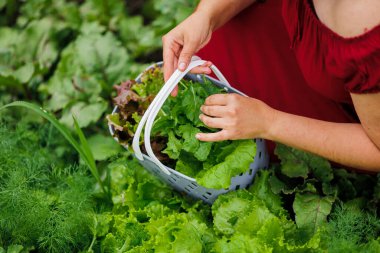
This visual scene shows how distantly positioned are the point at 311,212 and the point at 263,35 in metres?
0.58

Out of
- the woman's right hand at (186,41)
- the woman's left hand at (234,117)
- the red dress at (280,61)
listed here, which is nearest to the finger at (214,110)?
the woman's left hand at (234,117)

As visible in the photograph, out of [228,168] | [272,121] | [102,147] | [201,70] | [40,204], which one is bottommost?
[102,147]

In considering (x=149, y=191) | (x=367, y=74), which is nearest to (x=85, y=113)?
(x=149, y=191)

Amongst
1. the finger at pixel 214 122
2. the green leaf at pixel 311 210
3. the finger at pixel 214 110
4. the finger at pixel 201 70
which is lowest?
the green leaf at pixel 311 210

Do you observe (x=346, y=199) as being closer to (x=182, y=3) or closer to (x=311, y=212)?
Result: (x=311, y=212)

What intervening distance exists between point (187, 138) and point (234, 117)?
0.52 feet

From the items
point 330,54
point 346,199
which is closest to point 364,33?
point 330,54

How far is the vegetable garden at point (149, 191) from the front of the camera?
140 centimetres

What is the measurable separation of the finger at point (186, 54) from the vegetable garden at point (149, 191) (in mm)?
96

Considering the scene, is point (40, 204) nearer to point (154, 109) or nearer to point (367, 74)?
point (154, 109)

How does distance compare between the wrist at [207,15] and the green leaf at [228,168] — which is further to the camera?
the wrist at [207,15]

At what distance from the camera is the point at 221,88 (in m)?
1.52

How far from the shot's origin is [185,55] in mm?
1392

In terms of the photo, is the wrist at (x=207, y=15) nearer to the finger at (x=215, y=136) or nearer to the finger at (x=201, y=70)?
the finger at (x=201, y=70)
